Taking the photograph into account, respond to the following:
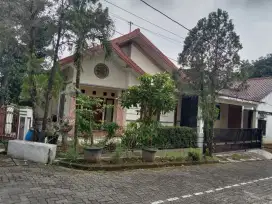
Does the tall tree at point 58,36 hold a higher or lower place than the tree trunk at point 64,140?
higher

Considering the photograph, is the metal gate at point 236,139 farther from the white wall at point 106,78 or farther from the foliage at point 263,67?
the foliage at point 263,67

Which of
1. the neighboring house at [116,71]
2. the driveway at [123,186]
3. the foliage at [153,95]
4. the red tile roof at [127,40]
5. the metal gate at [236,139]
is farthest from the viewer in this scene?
the metal gate at [236,139]

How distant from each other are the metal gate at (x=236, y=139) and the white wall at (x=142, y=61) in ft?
19.2

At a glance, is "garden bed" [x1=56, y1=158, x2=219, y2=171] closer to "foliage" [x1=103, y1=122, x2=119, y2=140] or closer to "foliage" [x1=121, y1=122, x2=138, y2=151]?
"foliage" [x1=121, y1=122, x2=138, y2=151]

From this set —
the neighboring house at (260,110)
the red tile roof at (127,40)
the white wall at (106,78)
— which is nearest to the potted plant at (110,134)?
the white wall at (106,78)

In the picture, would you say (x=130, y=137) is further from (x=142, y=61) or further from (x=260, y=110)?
(x=260, y=110)

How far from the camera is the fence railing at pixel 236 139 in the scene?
50.3ft

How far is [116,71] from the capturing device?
1538cm

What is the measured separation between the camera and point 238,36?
13414 millimetres

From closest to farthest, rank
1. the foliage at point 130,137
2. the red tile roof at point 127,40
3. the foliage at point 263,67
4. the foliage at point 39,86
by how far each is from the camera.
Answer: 1. the foliage at point 39,86
2. the foliage at point 130,137
3. the red tile roof at point 127,40
4. the foliage at point 263,67

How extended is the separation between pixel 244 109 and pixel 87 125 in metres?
14.8

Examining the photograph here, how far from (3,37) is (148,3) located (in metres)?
5.03

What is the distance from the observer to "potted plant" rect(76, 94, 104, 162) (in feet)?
29.7

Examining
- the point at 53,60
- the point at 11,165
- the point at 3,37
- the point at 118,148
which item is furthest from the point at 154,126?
the point at 3,37
